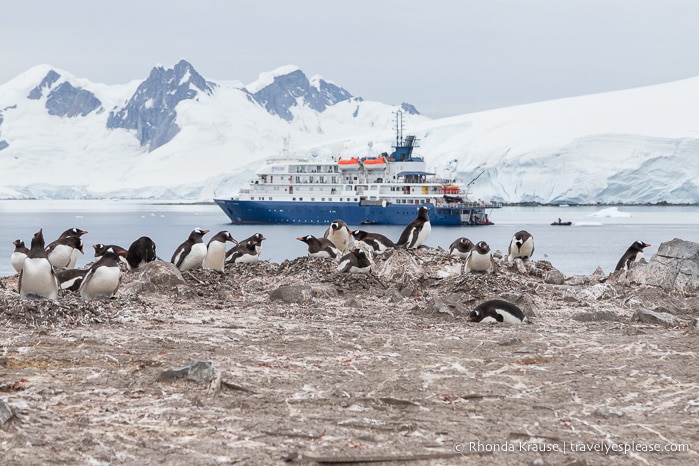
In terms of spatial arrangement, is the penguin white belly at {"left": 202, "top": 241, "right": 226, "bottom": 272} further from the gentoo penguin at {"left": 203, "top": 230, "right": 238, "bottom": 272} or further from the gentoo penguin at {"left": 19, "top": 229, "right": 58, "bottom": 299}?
the gentoo penguin at {"left": 19, "top": 229, "right": 58, "bottom": 299}

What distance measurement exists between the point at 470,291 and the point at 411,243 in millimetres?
6247

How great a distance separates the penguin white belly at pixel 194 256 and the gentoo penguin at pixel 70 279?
2.06m

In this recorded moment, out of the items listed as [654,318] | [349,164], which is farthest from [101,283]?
[349,164]

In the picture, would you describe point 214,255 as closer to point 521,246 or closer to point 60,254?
point 60,254

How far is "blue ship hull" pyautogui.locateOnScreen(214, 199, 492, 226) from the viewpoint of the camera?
72688mm

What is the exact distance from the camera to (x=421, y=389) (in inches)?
242

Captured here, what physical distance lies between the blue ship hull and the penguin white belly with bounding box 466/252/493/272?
5761 centimetres

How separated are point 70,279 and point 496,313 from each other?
578 centimetres

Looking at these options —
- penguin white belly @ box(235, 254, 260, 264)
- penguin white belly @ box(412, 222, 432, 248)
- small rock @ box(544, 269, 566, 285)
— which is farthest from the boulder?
penguin white belly @ box(235, 254, 260, 264)

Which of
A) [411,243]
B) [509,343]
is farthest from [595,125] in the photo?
[509,343]

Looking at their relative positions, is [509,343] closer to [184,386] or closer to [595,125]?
[184,386]

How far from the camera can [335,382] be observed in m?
6.29

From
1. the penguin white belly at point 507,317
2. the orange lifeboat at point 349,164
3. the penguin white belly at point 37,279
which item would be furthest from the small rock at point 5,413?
the orange lifeboat at point 349,164

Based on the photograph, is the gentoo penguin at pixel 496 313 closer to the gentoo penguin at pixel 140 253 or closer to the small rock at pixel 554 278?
the small rock at pixel 554 278
